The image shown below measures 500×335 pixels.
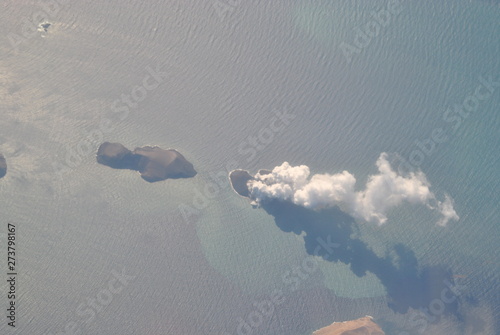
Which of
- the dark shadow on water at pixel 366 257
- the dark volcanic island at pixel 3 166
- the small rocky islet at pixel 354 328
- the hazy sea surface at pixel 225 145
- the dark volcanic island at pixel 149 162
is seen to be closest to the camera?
the small rocky islet at pixel 354 328

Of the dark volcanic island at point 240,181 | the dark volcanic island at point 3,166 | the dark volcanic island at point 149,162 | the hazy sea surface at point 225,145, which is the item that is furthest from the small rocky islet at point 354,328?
the dark volcanic island at point 3,166

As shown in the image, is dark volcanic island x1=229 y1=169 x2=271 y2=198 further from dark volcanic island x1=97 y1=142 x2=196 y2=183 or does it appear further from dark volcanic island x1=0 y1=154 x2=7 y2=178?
dark volcanic island x1=0 y1=154 x2=7 y2=178

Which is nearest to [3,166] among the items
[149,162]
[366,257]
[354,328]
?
[149,162]

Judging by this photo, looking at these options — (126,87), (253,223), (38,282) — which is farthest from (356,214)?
(38,282)

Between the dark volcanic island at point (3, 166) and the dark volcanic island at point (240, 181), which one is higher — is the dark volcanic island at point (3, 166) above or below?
below

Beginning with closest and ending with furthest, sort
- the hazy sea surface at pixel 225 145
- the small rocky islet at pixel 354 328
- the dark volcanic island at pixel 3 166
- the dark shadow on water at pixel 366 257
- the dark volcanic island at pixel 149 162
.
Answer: the small rocky islet at pixel 354 328
the hazy sea surface at pixel 225 145
the dark shadow on water at pixel 366 257
the dark volcanic island at pixel 3 166
the dark volcanic island at pixel 149 162

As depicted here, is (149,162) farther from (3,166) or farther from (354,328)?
(354,328)

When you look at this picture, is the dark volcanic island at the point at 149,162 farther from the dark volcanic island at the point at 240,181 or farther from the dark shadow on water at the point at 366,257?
the dark shadow on water at the point at 366,257
